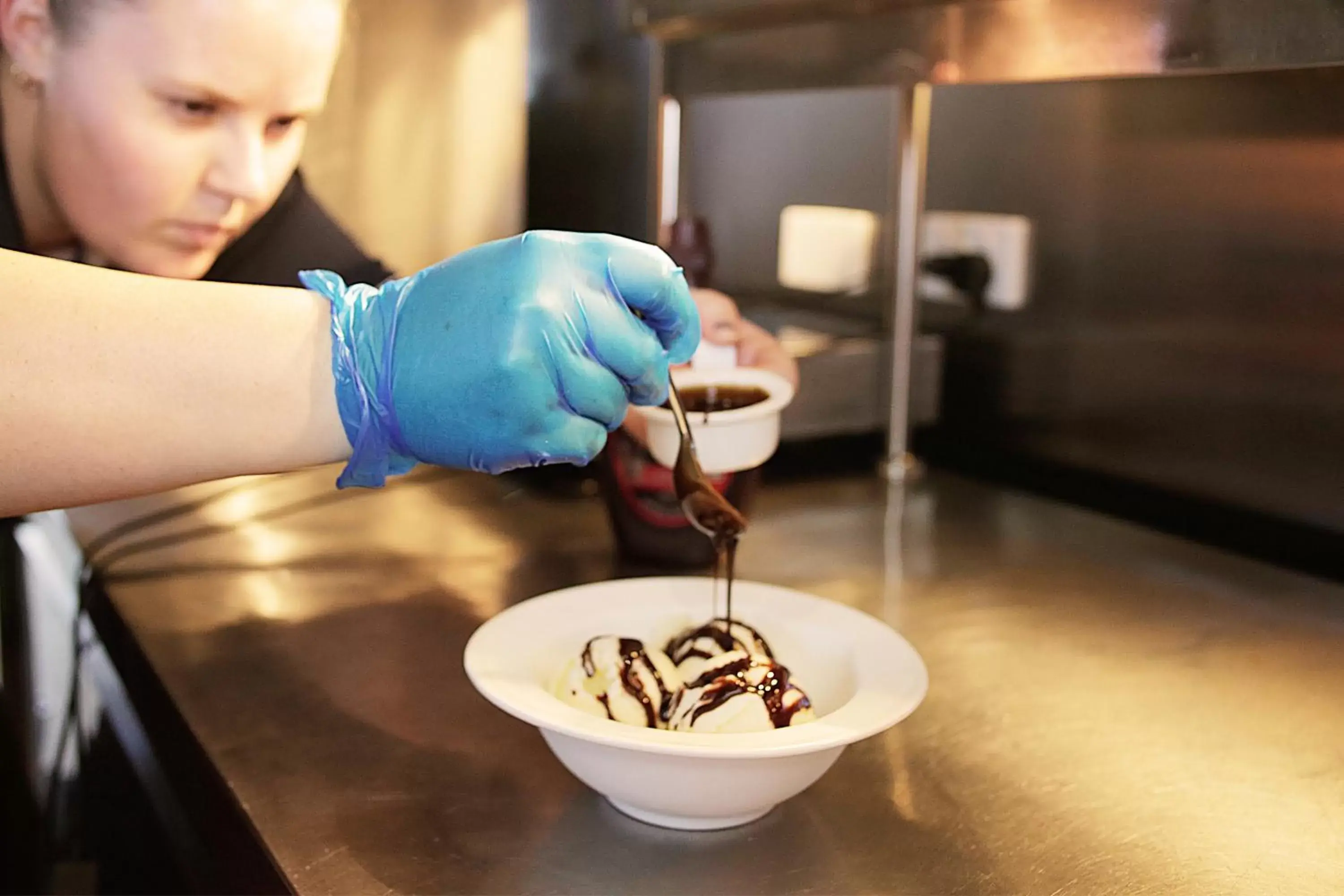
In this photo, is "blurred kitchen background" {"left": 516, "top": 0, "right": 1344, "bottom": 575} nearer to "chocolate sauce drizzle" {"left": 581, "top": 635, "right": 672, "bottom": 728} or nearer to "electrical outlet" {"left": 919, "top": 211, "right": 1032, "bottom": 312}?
"electrical outlet" {"left": 919, "top": 211, "right": 1032, "bottom": 312}

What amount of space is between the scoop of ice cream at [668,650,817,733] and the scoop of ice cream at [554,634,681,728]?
0.6 inches

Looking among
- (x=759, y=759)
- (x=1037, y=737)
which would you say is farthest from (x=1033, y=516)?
(x=759, y=759)

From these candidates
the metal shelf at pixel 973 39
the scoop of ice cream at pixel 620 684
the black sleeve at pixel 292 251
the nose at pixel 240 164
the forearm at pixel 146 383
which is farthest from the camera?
the black sleeve at pixel 292 251

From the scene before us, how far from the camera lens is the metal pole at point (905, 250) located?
63.6 inches

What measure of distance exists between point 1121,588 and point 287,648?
2.72ft

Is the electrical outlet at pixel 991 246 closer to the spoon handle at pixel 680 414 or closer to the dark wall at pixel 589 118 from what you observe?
the dark wall at pixel 589 118

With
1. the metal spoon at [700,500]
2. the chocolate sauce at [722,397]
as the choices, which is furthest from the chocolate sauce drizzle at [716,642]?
the chocolate sauce at [722,397]

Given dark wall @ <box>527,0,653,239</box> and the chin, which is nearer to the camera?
the chin

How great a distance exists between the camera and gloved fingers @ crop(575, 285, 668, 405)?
30.5 inches

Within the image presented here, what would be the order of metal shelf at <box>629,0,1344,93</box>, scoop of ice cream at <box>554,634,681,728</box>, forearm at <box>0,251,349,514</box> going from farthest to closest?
metal shelf at <box>629,0,1344,93</box> < scoop of ice cream at <box>554,634,681,728</box> < forearm at <box>0,251,349,514</box>

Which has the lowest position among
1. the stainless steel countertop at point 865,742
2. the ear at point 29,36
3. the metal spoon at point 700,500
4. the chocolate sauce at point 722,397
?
the stainless steel countertop at point 865,742

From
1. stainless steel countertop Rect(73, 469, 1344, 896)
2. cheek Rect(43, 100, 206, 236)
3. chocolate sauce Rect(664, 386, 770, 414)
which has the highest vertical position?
cheek Rect(43, 100, 206, 236)

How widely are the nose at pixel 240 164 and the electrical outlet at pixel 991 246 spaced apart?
871 mm

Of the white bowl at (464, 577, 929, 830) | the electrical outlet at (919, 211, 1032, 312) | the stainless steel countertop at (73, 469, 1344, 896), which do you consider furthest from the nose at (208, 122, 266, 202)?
the electrical outlet at (919, 211, 1032, 312)
